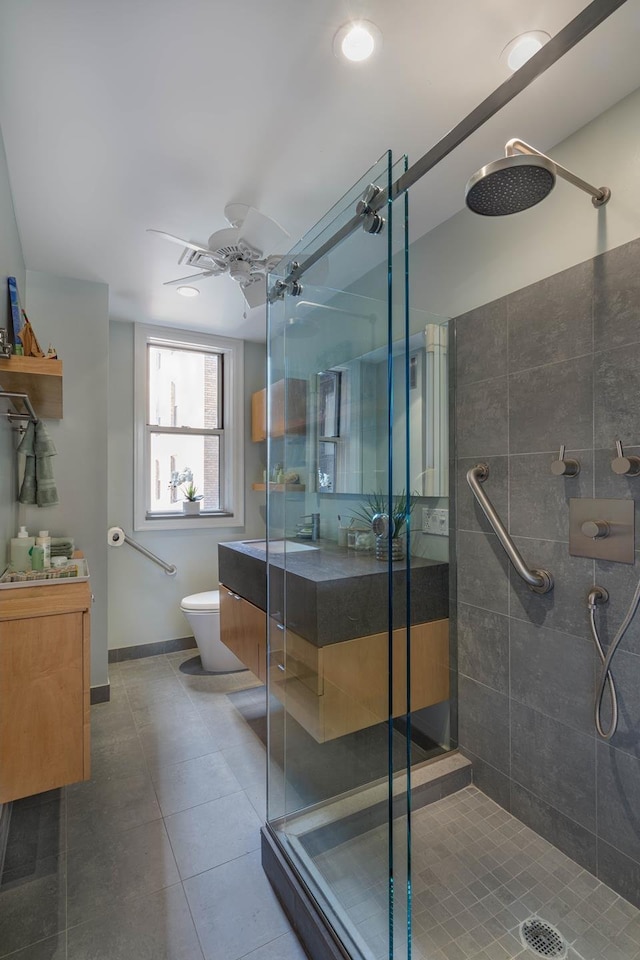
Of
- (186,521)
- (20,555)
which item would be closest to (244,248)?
(20,555)

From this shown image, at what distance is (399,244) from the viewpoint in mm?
1077

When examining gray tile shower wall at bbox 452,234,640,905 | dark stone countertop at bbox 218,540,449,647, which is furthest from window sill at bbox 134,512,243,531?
gray tile shower wall at bbox 452,234,640,905

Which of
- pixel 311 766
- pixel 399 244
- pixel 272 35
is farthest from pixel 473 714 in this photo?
pixel 272 35

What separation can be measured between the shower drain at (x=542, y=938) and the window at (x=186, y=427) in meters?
2.90

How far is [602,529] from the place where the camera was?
1.38m

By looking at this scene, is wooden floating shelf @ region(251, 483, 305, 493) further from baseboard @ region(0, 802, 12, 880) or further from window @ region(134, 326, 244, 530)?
window @ region(134, 326, 244, 530)

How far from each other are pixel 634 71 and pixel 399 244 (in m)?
0.96

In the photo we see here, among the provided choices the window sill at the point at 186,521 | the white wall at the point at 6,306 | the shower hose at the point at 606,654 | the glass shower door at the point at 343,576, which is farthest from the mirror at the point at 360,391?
the window sill at the point at 186,521

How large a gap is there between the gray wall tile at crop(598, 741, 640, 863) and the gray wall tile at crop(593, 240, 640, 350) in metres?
1.23

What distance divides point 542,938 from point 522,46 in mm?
2471

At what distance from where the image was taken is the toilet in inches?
115

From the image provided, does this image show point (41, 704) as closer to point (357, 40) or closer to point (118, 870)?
point (118, 870)

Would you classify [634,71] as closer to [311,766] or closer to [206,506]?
[311,766]

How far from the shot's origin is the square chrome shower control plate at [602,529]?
1348 mm
